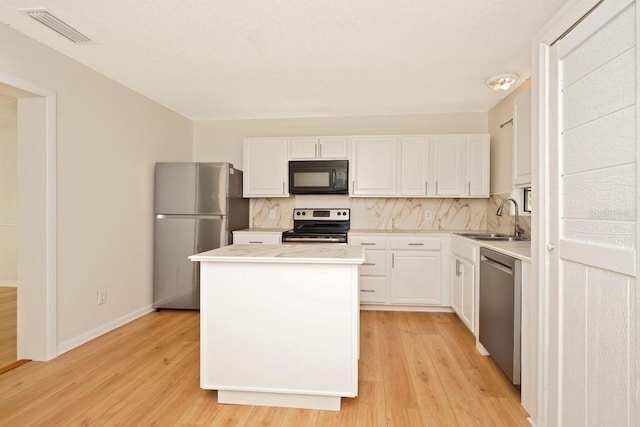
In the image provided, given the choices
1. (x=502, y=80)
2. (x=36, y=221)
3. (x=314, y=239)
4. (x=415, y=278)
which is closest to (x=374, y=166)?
(x=314, y=239)

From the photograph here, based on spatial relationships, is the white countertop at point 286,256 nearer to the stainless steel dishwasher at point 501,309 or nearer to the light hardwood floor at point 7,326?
the stainless steel dishwasher at point 501,309

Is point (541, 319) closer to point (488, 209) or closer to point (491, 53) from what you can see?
point (491, 53)

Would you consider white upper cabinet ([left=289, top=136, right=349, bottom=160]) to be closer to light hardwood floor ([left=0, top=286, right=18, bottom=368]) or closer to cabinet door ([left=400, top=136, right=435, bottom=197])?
cabinet door ([left=400, top=136, right=435, bottom=197])

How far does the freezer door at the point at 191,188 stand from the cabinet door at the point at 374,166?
1458 mm

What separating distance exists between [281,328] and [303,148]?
259 cm

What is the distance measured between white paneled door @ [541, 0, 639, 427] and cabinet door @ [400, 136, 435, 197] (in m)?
2.23

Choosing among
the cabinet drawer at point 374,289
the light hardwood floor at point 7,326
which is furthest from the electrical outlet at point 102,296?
the cabinet drawer at point 374,289

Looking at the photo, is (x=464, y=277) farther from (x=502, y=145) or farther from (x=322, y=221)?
(x=322, y=221)

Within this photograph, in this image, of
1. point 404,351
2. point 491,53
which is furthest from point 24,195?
point 491,53

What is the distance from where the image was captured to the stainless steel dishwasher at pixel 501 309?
81.0 inches

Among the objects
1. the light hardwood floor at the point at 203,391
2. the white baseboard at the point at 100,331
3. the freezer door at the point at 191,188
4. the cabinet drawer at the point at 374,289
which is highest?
the freezer door at the point at 191,188

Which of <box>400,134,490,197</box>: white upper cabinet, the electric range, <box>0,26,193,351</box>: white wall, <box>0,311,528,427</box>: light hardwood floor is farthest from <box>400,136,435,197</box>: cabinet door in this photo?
<box>0,26,193,351</box>: white wall

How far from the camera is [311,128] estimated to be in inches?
175

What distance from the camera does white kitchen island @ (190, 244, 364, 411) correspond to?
188 cm
